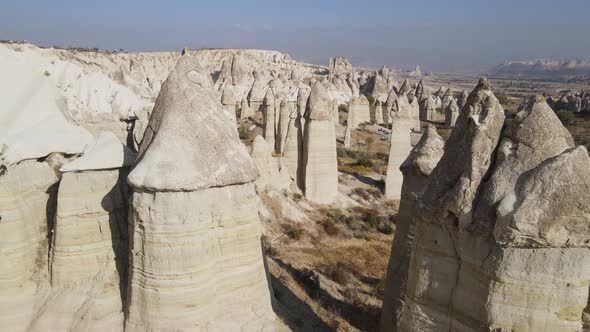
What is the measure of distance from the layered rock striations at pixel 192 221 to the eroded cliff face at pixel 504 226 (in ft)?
8.41

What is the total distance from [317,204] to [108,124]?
12258mm

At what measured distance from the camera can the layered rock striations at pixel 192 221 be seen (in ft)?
19.5

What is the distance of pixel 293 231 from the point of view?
617 inches

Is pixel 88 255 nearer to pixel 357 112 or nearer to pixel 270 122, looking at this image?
pixel 270 122

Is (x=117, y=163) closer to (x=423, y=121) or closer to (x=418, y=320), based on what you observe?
(x=418, y=320)

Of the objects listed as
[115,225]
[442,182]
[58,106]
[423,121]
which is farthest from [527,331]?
[423,121]

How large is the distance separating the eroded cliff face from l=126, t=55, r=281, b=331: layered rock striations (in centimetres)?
256

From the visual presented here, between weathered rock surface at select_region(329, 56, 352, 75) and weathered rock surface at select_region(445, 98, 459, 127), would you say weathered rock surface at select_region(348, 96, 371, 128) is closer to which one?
weathered rock surface at select_region(445, 98, 459, 127)

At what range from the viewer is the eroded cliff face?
4367 mm

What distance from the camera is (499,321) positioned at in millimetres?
4797

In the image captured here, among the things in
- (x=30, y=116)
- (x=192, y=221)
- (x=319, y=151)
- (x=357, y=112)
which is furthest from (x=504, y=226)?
(x=357, y=112)

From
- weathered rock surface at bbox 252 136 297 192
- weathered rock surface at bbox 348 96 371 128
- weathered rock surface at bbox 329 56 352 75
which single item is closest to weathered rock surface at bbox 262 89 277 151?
weathered rock surface at bbox 252 136 297 192

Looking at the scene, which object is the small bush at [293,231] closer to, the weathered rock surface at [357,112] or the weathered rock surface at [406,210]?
the weathered rock surface at [406,210]

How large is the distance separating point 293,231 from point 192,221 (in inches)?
387
